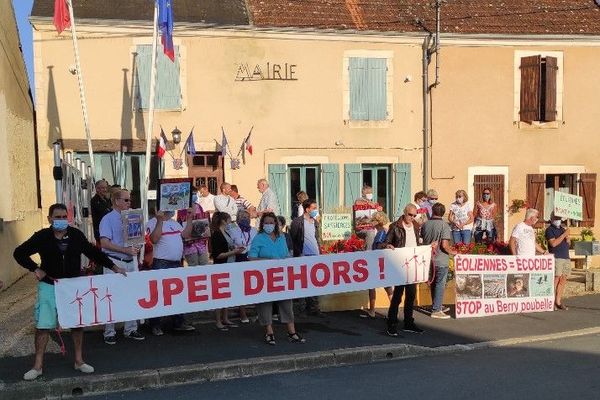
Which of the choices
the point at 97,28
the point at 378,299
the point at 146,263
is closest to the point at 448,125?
the point at 378,299

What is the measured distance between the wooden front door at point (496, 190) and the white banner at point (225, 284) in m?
8.11

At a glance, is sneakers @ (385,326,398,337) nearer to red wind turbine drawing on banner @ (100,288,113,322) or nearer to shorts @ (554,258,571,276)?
shorts @ (554,258,571,276)

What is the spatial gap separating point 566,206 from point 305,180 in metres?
6.64

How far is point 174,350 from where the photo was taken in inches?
277

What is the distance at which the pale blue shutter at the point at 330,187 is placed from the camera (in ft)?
49.5

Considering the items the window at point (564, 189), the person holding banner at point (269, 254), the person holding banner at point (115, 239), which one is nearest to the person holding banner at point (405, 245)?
the person holding banner at point (269, 254)

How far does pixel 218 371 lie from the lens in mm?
6367

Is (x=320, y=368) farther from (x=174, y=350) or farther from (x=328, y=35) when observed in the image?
(x=328, y=35)

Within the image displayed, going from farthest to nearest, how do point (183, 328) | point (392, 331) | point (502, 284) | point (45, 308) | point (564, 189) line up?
point (564, 189) → point (502, 284) → point (392, 331) → point (183, 328) → point (45, 308)

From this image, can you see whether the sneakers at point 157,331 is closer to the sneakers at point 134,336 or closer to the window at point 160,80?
the sneakers at point 134,336

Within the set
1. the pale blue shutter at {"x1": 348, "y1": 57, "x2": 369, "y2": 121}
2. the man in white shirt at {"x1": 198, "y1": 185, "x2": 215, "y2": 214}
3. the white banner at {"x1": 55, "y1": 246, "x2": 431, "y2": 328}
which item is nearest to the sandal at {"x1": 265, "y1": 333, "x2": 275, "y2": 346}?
the white banner at {"x1": 55, "y1": 246, "x2": 431, "y2": 328}

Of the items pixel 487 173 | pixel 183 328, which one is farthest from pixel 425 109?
pixel 183 328

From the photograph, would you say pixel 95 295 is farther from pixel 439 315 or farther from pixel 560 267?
pixel 560 267

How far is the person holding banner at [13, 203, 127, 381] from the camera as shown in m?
5.89
